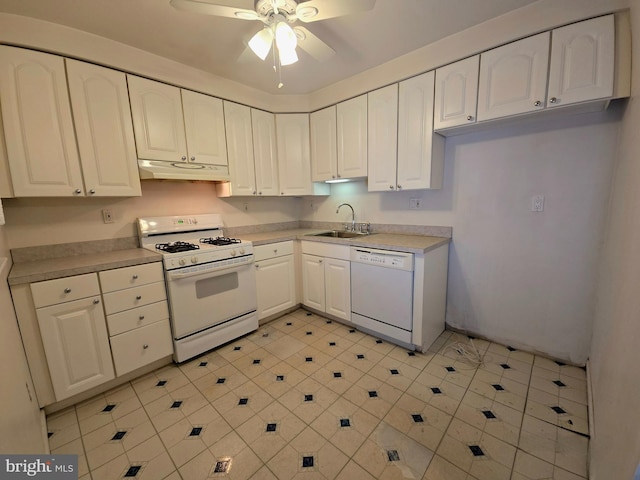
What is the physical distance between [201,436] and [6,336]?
42.4 inches

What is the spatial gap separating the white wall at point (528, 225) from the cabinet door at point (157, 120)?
94.6 inches

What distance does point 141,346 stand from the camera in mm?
1956

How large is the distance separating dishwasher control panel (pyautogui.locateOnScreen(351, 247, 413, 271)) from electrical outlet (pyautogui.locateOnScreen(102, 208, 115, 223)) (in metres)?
2.16

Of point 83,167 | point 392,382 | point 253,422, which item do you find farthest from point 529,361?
point 83,167

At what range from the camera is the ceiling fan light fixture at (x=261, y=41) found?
4.81 feet

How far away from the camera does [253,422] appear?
62.2 inches

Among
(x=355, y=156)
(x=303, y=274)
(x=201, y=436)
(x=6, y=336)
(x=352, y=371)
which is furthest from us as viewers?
(x=303, y=274)

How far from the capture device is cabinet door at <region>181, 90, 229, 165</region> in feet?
7.71

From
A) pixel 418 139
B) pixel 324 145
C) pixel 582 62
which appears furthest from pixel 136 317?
pixel 582 62

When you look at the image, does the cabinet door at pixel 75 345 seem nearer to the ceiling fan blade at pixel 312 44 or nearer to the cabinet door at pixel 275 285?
the cabinet door at pixel 275 285

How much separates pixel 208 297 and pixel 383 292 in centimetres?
156

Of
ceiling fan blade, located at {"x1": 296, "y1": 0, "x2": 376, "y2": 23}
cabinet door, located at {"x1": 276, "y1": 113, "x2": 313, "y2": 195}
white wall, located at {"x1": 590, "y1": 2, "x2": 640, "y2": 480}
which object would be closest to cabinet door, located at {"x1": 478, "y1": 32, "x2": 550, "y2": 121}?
white wall, located at {"x1": 590, "y1": 2, "x2": 640, "y2": 480}

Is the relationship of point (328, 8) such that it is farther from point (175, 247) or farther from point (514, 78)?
point (175, 247)

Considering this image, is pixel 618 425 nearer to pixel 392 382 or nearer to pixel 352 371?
pixel 392 382
